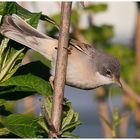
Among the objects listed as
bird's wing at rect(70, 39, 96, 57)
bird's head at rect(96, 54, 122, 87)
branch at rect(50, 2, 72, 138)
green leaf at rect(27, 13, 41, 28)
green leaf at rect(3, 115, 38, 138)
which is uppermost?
bird's wing at rect(70, 39, 96, 57)

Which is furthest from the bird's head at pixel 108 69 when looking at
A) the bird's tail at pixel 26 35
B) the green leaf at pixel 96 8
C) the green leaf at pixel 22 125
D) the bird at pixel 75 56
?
the green leaf at pixel 96 8

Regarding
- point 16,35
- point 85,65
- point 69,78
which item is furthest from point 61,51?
point 85,65

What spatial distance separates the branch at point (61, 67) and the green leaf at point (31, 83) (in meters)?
0.17

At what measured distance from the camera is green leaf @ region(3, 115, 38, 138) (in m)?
1.27

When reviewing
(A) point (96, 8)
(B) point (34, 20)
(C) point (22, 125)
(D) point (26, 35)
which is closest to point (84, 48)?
(D) point (26, 35)

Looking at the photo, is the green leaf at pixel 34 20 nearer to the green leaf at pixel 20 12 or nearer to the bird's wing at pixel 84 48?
the green leaf at pixel 20 12

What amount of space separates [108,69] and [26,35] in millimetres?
703

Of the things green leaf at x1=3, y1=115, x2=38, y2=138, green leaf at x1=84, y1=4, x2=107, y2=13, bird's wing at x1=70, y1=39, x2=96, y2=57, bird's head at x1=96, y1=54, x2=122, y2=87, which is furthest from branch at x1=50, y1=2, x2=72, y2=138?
green leaf at x1=84, y1=4, x2=107, y2=13

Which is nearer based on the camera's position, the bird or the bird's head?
the bird

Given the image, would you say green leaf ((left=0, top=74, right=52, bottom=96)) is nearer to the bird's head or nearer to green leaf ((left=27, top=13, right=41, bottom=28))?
green leaf ((left=27, top=13, right=41, bottom=28))

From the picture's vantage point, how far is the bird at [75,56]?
5.07 ft

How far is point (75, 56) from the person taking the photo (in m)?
2.02

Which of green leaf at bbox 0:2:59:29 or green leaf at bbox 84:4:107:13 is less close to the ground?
green leaf at bbox 84:4:107:13

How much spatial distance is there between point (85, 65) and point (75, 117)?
2.57 feet
